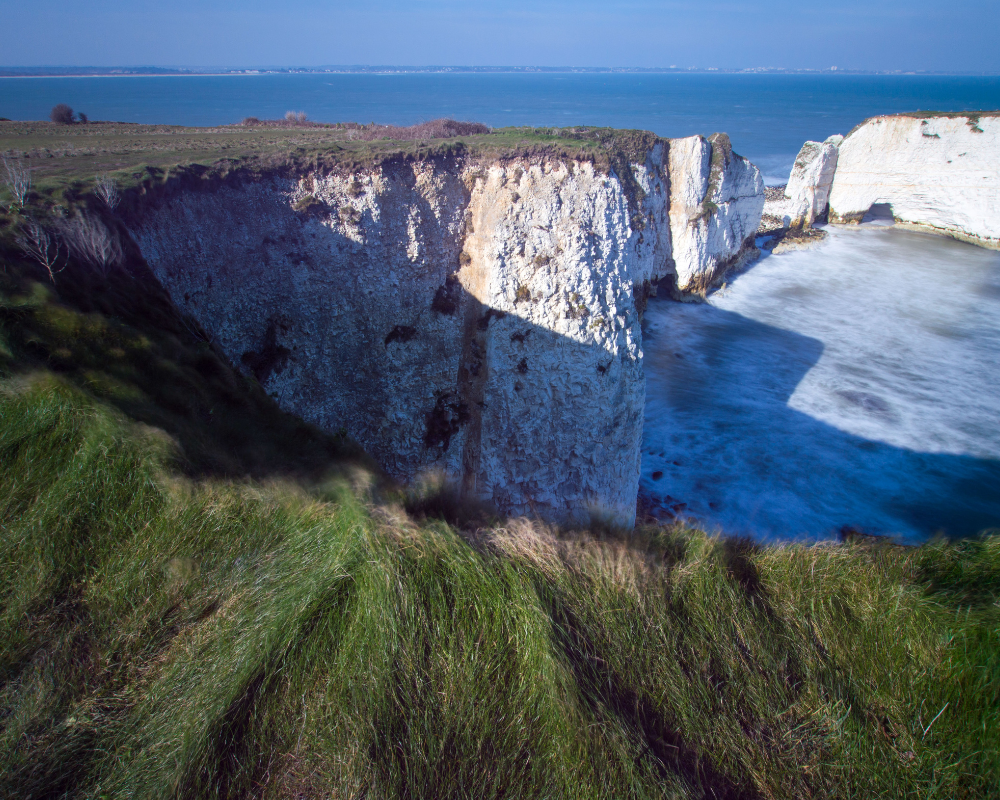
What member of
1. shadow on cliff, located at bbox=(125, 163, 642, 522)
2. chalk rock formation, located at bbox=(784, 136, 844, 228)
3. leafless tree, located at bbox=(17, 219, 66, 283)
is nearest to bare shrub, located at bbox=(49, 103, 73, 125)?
shadow on cliff, located at bbox=(125, 163, 642, 522)

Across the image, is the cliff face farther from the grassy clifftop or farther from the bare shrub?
the bare shrub

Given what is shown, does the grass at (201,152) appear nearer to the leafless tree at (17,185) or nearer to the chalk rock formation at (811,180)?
the leafless tree at (17,185)

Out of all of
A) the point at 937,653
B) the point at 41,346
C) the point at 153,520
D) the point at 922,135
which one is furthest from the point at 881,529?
the point at 922,135

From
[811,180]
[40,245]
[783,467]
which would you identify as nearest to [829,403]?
[783,467]

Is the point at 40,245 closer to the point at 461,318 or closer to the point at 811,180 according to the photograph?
the point at 461,318

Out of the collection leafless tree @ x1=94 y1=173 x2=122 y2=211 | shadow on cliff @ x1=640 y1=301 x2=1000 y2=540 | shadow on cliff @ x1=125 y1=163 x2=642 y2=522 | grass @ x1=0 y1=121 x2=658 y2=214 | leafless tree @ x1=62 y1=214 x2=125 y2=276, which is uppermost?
grass @ x1=0 y1=121 x2=658 y2=214
